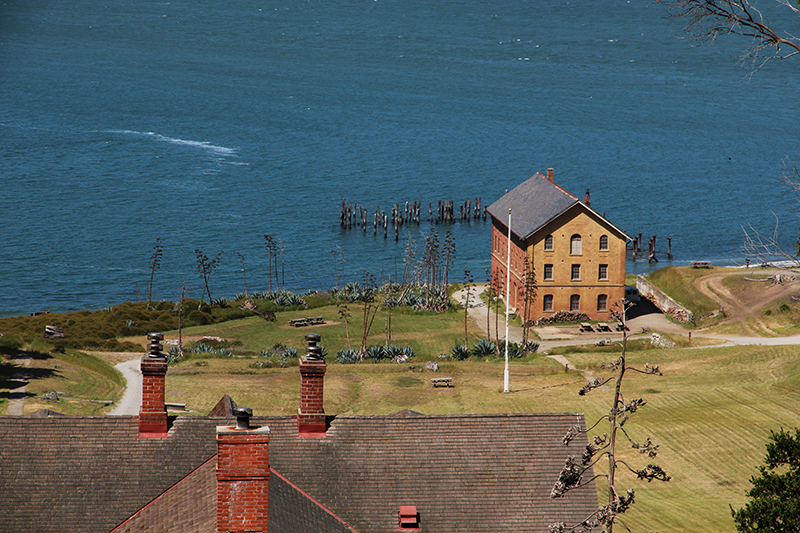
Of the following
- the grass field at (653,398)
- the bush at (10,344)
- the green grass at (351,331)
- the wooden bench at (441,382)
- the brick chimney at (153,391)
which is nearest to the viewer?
the brick chimney at (153,391)

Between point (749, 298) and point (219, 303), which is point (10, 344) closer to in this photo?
point (219, 303)

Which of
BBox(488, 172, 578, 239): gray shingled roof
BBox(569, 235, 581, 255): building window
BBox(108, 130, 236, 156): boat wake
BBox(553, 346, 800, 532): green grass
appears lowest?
BBox(553, 346, 800, 532): green grass

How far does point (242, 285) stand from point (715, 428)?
57.4 metres

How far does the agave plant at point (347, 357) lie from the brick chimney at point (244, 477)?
42.0 meters

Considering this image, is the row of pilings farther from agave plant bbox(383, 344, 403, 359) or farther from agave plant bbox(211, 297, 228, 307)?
agave plant bbox(383, 344, 403, 359)

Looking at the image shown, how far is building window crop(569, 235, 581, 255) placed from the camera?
72375mm

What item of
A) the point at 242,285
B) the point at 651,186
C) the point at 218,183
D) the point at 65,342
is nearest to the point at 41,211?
the point at 218,183

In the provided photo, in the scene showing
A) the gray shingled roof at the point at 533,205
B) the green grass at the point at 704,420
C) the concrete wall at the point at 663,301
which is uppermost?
the gray shingled roof at the point at 533,205

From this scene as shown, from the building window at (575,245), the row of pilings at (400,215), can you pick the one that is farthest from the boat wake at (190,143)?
the building window at (575,245)

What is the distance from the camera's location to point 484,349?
199 feet

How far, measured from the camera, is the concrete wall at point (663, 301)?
7075 cm

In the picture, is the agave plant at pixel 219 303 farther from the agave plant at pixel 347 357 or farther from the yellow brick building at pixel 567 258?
the yellow brick building at pixel 567 258

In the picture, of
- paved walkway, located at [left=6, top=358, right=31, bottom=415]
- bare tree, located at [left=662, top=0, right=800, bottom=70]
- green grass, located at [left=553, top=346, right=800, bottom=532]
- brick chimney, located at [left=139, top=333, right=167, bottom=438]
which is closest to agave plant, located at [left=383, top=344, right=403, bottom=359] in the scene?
green grass, located at [left=553, top=346, right=800, bottom=532]

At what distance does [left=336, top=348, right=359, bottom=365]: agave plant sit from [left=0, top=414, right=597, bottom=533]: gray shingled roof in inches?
1378
